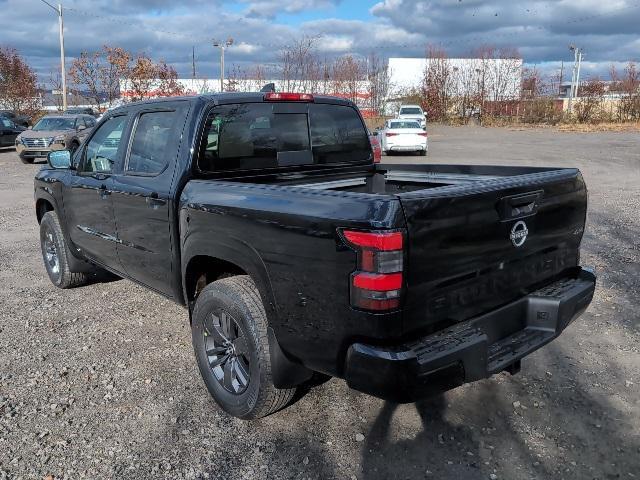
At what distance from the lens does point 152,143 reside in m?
4.06

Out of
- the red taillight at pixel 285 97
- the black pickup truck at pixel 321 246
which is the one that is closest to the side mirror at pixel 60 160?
the black pickup truck at pixel 321 246

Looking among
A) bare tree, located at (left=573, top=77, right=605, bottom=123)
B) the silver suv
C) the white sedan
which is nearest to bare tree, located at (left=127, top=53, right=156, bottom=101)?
the silver suv

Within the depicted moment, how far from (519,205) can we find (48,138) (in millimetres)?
18903

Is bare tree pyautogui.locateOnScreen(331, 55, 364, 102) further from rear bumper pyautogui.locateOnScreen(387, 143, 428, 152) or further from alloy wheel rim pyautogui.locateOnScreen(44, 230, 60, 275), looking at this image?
alloy wheel rim pyautogui.locateOnScreen(44, 230, 60, 275)

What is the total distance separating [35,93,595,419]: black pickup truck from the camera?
2504 millimetres

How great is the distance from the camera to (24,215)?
1001cm

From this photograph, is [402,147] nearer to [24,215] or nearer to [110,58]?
[24,215]

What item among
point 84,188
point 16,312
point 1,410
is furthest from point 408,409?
point 16,312

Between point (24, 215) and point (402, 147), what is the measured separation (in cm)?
1376

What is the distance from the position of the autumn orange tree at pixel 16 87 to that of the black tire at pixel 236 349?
40.1 meters

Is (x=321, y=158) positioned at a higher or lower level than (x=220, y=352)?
higher

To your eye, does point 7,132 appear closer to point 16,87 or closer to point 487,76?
point 16,87

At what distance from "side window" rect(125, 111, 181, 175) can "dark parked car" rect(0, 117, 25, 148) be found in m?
22.2

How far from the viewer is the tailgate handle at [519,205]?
2836 millimetres
